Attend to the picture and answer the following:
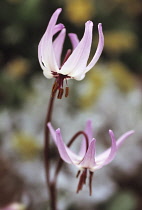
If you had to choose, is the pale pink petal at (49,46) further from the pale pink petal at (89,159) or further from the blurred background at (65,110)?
the blurred background at (65,110)

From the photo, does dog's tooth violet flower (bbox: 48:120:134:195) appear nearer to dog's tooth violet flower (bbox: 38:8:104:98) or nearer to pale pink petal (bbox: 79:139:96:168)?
pale pink petal (bbox: 79:139:96:168)

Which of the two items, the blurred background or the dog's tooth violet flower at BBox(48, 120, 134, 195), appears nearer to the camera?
the dog's tooth violet flower at BBox(48, 120, 134, 195)

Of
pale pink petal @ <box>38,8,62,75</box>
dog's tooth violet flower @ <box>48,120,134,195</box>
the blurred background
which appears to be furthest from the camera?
the blurred background

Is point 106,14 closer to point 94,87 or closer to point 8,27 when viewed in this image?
point 8,27

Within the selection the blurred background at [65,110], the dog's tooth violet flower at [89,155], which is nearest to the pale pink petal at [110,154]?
the dog's tooth violet flower at [89,155]

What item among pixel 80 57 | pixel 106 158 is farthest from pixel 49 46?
pixel 106 158

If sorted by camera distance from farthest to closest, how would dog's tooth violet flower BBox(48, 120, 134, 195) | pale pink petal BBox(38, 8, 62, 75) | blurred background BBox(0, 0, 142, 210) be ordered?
blurred background BBox(0, 0, 142, 210) < dog's tooth violet flower BBox(48, 120, 134, 195) < pale pink petal BBox(38, 8, 62, 75)

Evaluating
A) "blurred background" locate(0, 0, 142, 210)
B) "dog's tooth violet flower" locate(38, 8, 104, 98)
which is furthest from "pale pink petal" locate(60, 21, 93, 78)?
"blurred background" locate(0, 0, 142, 210)

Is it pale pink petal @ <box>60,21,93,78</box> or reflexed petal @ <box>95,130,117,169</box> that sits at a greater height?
pale pink petal @ <box>60,21,93,78</box>
